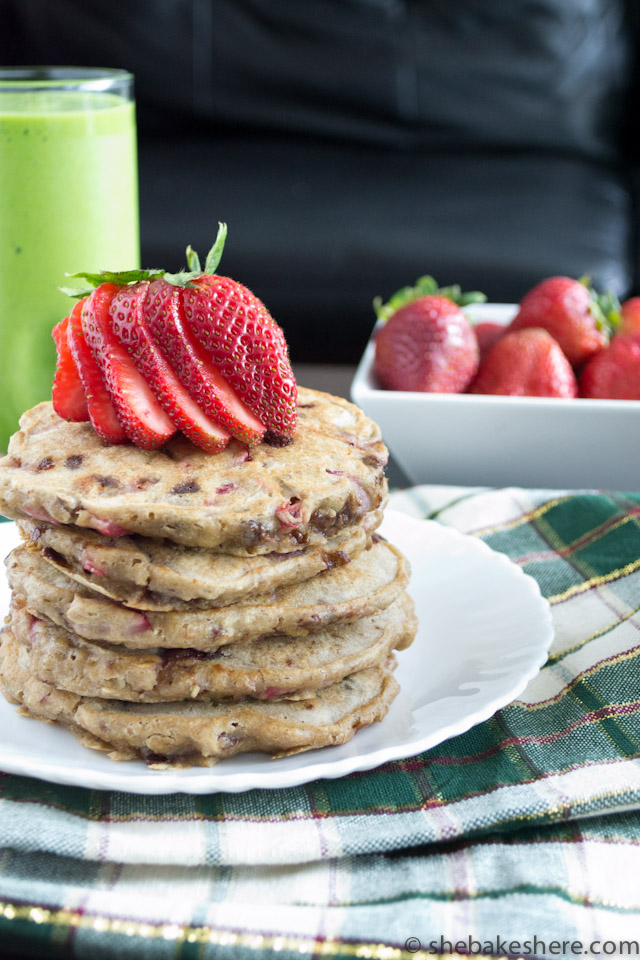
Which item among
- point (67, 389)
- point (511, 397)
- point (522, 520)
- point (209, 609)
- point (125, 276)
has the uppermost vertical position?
point (125, 276)

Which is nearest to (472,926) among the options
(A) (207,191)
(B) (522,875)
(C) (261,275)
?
(B) (522,875)

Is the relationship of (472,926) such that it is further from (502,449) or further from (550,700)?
(502,449)

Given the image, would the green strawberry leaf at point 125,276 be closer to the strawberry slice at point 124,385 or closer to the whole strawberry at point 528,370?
the strawberry slice at point 124,385

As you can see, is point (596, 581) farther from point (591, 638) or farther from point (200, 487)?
point (200, 487)

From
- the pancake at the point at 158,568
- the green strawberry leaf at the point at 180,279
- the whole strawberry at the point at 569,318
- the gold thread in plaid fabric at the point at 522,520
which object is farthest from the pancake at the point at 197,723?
the whole strawberry at the point at 569,318

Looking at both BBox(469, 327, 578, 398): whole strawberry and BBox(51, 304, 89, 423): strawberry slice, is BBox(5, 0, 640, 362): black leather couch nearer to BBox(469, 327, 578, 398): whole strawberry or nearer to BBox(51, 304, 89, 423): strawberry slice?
BBox(469, 327, 578, 398): whole strawberry

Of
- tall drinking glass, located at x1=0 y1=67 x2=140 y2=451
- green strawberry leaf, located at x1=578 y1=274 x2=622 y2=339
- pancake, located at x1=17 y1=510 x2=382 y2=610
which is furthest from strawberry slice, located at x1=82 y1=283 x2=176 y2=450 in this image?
green strawberry leaf, located at x1=578 y1=274 x2=622 y2=339

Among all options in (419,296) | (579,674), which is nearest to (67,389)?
(579,674)
